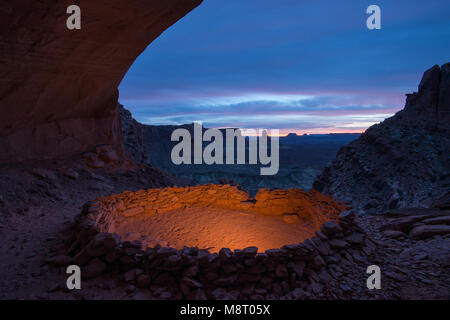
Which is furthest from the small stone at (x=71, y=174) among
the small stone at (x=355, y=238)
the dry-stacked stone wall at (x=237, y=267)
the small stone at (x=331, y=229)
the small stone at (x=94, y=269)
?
the small stone at (x=355, y=238)

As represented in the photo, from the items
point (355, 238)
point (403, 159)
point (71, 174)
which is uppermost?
point (403, 159)

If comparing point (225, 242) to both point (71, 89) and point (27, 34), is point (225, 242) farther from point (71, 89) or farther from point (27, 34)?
point (71, 89)

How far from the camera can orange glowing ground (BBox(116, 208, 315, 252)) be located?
4584mm

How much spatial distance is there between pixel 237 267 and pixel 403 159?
43.8 ft

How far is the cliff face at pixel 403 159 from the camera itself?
11188 millimetres

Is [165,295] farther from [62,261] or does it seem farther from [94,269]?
[62,261]

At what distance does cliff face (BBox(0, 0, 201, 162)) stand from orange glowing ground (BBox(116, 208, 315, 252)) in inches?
172

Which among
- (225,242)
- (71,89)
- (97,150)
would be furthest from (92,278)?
(97,150)

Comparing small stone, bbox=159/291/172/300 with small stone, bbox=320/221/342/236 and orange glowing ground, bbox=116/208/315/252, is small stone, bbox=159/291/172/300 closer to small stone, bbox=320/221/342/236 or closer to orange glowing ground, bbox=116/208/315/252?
orange glowing ground, bbox=116/208/315/252

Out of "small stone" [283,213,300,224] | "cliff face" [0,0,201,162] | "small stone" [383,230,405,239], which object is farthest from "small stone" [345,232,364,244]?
"cliff face" [0,0,201,162]

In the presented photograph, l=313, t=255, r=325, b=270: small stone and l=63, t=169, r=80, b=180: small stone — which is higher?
l=63, t=169, r=80, b=180: small stone

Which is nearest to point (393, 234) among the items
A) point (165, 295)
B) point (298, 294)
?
point (298, 294)

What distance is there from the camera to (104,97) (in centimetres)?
884

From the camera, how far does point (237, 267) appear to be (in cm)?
300
